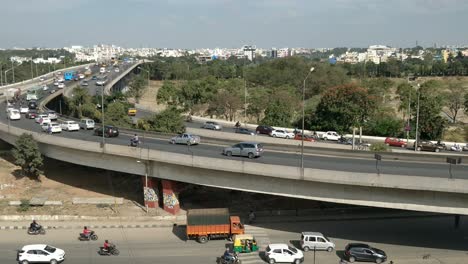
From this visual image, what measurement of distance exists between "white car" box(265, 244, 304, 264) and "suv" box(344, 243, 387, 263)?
2.70 m

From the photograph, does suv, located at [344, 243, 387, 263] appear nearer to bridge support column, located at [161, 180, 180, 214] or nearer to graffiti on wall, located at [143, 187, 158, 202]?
bridge support column, located at [161, 180, 180, 214]

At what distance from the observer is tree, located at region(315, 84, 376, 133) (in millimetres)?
58844

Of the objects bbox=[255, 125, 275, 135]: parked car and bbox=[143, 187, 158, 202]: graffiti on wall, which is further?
bbox=[255, 125, 275, 135]: parked car

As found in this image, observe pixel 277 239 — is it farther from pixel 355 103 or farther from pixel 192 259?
pixel 355 103

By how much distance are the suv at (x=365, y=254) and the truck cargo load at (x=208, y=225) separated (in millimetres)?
7255

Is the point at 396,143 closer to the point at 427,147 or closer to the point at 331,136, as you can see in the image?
the point at 427,147

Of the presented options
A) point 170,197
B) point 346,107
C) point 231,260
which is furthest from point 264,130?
point 231,260

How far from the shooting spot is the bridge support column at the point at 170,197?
34281mm

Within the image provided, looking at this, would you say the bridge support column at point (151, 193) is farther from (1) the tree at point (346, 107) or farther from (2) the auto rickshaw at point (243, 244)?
(1) the tree at point (346, 107)

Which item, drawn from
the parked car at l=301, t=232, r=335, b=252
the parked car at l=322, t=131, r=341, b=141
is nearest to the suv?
the parked car at l=301, t=232, r=335, b=252

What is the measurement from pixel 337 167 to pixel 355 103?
1206 inches

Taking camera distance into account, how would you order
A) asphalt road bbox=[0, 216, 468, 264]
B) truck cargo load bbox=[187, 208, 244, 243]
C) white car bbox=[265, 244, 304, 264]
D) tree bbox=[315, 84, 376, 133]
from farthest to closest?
tree bbox=[315, 84, 376, 133]
truck cargo load bbox=[187, 208, 244, 243]
asphalt road bbox=[0, 216, 468, 264]
white car bbox=[265, 244, 304, 264]

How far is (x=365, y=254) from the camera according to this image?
26188 millimetres

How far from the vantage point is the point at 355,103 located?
5897 centimetres
